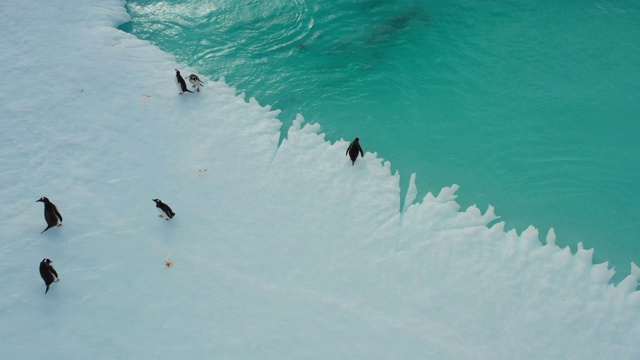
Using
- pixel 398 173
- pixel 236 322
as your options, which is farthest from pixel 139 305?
pixel 398 173

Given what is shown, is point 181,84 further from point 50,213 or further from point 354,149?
point 354,149

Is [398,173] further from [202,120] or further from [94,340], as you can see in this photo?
[94,340]

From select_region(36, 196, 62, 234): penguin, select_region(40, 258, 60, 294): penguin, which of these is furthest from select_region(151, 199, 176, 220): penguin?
select_region(40, 258, 60, 294): penguin

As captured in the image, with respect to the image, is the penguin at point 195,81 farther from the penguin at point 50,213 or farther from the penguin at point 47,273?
the penguin at point 47,273

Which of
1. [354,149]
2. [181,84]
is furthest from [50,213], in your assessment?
[354,149]

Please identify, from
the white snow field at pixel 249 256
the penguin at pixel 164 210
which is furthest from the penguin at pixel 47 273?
the penguin at pixel 164 210

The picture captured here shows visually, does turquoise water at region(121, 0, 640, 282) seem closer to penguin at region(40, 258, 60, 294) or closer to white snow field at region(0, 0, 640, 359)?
white snow field at region(0, 0, 640, 359)
